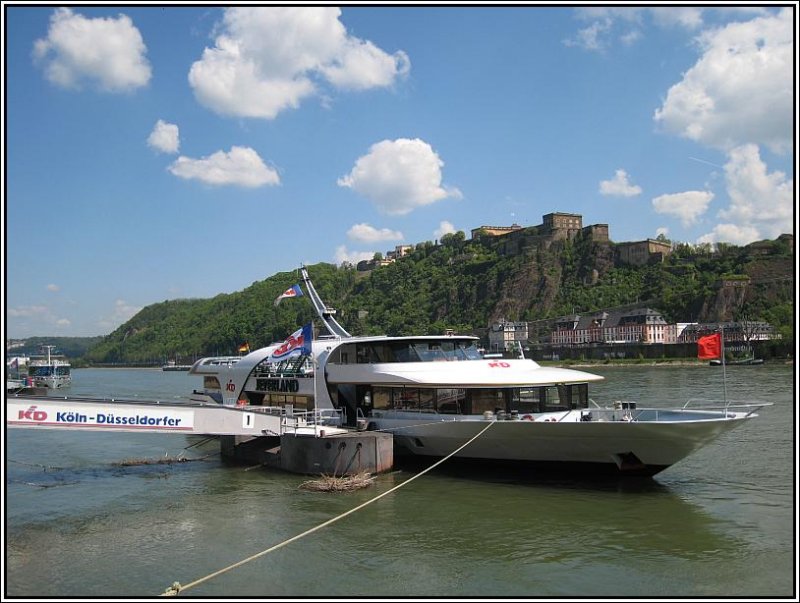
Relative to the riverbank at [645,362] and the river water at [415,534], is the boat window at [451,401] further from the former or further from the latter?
the riverbank at [645,362]

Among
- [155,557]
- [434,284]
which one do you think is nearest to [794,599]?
[155,557]

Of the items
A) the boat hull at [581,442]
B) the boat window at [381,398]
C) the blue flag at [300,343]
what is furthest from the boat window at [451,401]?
the blue flag at [300,343]

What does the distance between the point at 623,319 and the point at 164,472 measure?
11484cm

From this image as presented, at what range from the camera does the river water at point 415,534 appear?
1079 centimetres

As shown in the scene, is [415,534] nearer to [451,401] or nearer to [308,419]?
[451,401]

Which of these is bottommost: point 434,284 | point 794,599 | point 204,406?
point 794,599

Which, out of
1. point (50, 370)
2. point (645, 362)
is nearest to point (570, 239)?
point (645, 362)

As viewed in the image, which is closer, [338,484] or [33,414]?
[33,414]

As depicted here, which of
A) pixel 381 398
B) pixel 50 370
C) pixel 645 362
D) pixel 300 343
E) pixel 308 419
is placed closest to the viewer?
pixel 300 343

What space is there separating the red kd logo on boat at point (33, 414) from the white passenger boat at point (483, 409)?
21.3 feet

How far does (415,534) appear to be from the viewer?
44.0 feet

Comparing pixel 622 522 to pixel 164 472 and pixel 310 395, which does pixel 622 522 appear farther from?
pixel 164 472

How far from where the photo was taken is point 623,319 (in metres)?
124

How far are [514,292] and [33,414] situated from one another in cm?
15496
